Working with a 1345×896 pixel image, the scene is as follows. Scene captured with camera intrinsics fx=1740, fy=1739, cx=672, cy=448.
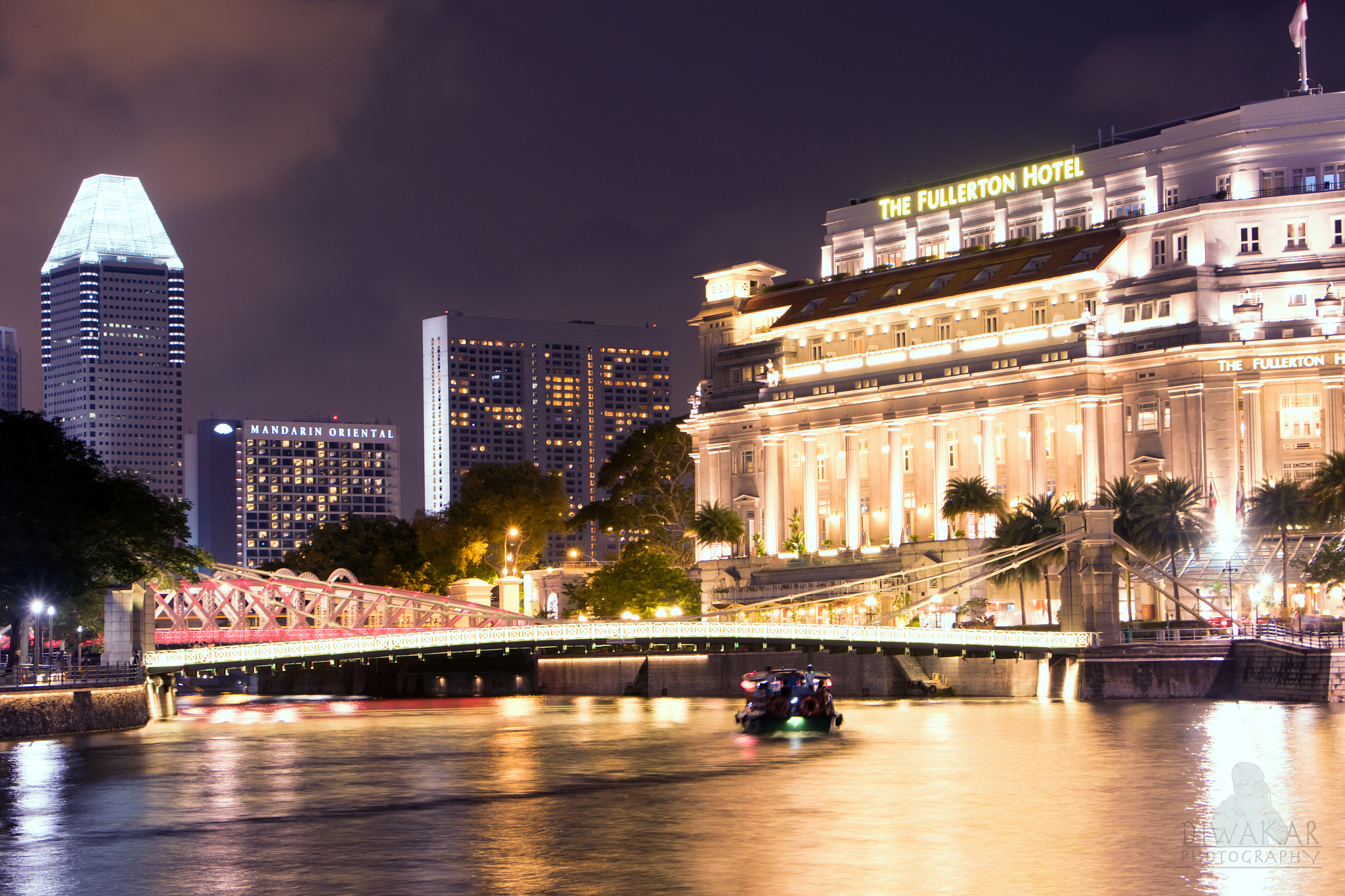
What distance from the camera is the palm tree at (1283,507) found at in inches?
4791

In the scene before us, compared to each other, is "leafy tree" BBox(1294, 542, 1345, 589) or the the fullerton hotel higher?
the the fullerton hotel

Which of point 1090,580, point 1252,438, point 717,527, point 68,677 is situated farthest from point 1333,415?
point 68,677

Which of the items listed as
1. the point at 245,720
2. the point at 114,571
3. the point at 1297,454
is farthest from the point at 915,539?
the point at 114,571

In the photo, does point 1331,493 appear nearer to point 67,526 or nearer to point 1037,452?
point 1037,452

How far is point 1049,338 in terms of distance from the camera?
6201 inches

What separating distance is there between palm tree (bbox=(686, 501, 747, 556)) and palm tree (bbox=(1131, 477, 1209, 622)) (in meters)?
56.5

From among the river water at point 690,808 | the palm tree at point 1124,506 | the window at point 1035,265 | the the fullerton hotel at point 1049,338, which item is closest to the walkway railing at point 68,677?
the river water at point 690,808

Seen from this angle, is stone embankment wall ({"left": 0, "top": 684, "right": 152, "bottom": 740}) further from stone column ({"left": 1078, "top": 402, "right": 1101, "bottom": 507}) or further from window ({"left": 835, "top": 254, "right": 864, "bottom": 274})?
window ({"left": 835, "top": 254, "right": 864, "bottom": 274})

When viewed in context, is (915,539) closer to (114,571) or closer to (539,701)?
(539,701)

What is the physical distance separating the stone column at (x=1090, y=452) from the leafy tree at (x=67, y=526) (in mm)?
75351

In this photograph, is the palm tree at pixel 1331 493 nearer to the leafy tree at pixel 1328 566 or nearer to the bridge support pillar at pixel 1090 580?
the leafy tree at pixel 1328 566

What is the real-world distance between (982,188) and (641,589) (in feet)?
172

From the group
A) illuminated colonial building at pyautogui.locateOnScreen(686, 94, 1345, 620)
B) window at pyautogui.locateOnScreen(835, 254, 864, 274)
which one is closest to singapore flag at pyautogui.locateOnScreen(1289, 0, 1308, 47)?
illuminated colonial building at pyautogui.locateOnScreen(686, 94, 1345, 620)

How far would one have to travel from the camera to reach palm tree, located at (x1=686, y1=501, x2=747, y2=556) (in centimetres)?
17638
